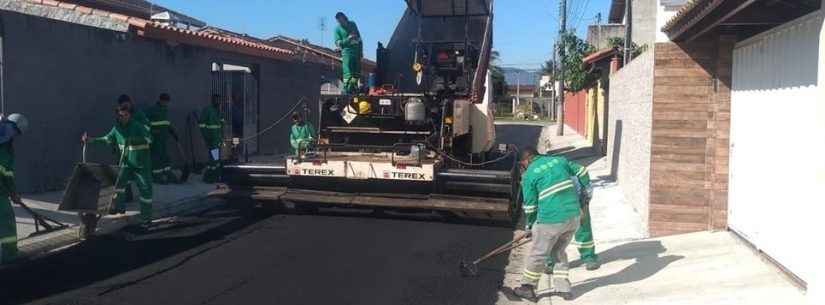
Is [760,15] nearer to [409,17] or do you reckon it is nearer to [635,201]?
[635,201]

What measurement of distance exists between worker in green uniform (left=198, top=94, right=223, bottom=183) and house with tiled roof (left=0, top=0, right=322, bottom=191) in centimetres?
96

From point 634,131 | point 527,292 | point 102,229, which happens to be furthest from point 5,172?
point 634,131

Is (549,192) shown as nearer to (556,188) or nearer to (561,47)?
(556,188)

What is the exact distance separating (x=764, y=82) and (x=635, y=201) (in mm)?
3297

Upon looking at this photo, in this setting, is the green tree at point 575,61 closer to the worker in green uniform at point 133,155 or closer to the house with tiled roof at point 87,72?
the house with tiled roof at point 87,72

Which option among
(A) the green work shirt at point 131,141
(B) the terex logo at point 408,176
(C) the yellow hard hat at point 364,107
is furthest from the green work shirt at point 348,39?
(A) the green work shirt at point 131,141

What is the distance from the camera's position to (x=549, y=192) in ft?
20.4

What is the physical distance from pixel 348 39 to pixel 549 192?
19.0 ft

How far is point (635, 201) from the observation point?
33.2ft

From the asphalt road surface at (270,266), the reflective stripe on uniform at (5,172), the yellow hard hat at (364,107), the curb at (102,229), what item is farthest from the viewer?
the yellow hard hat at (364,107)

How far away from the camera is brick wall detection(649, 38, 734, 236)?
836 centimetres

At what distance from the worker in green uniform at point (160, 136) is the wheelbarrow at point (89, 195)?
3.64 metres

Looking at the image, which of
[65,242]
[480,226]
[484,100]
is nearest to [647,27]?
[484,100]

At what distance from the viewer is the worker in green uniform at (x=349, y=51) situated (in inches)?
442
